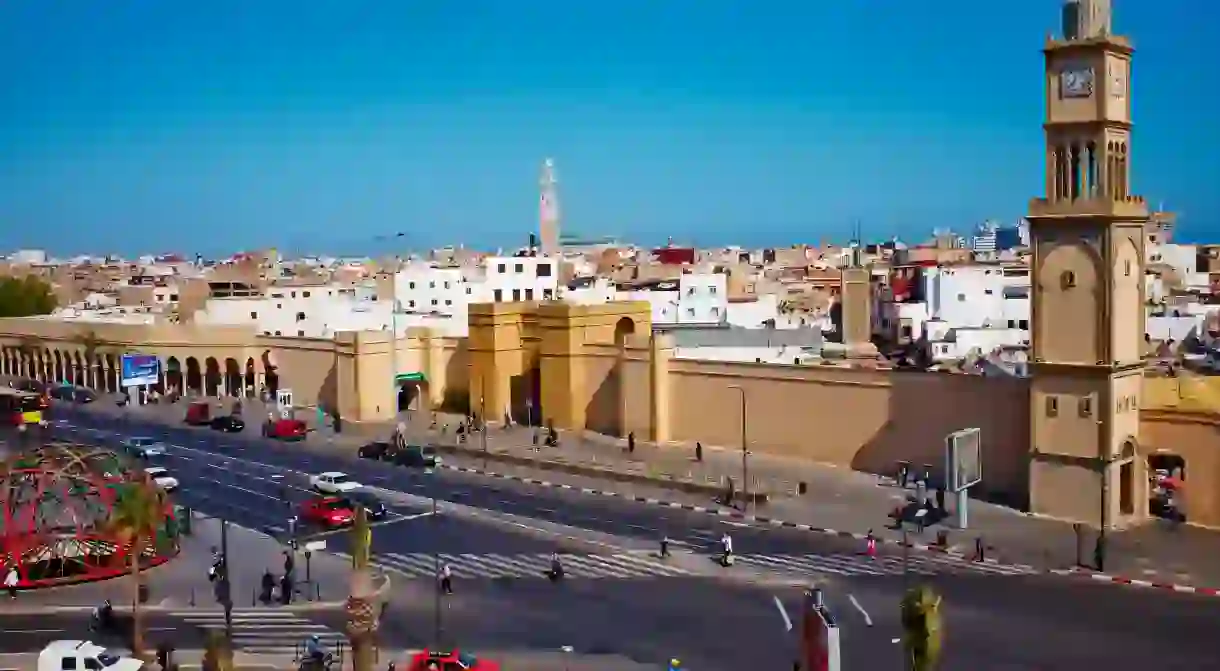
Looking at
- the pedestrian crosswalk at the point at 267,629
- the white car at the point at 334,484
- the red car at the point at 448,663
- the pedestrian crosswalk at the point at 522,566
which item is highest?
the white car at the point at 334,484

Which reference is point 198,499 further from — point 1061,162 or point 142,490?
point 1061,162

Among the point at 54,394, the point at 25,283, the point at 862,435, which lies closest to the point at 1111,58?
the point at 862,435

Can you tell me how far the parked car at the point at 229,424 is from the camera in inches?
2112

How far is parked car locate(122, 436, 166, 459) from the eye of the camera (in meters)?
46.2

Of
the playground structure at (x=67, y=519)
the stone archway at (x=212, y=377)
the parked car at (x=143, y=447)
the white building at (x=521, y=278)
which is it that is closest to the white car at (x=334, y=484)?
the playground structure at (x=67, y=519)

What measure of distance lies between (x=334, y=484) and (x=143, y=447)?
11447 mm

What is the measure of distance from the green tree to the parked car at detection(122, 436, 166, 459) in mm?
51429

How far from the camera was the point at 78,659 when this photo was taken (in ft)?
73.7

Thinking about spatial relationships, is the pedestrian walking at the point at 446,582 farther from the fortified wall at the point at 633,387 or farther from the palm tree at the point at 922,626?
the fortified wall at the point at 633,387

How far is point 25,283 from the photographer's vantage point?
102m

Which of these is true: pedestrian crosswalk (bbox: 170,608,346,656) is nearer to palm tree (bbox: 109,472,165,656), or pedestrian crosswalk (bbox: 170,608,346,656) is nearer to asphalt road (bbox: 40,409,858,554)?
palm tree (bbox: 109,472,165,656)

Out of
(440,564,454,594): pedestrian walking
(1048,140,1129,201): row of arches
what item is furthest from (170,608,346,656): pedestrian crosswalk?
(1048,140,1129,201): row of arches

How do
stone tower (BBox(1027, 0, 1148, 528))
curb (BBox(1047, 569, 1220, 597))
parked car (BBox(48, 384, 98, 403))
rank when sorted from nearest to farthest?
1. curb (BBox(1047, 569, 1220, 597))
2. stone tower (BBox(1027, 0, 1148, 528))
3. parked car (BBox(48, 384, 98, 403))

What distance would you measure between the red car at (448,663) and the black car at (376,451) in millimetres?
24045
